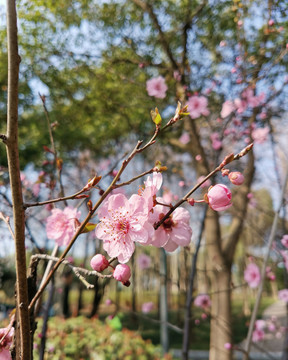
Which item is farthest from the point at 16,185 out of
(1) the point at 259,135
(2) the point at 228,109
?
(1) the point at 259,135

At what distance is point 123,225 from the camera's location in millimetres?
924

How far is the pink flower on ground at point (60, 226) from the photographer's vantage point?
136 centimetres

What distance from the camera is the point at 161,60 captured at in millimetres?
A: 5684

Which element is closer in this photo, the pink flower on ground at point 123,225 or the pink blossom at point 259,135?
the pink flower on ground at point 123,225

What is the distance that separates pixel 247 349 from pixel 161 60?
4.87 m

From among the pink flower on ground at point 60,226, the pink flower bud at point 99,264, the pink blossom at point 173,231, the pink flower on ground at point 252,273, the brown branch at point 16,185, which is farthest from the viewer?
the pink flower on ground at point 252,273

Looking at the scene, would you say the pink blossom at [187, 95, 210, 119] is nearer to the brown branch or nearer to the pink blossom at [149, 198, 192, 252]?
the pink blossom at [149, 198, 192, 252]

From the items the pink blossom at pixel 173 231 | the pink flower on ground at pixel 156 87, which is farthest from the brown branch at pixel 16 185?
the pink flower on ground at pixel 156 87

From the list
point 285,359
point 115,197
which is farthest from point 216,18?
point 115,197

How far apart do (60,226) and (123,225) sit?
57 centimetres

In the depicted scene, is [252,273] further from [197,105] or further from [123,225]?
[123,225]

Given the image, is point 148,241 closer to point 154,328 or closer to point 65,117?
point 65,117

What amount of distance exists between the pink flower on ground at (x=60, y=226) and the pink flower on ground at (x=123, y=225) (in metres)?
0.47

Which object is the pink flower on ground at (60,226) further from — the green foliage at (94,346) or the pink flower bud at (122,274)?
the green foliage at (94,346)
